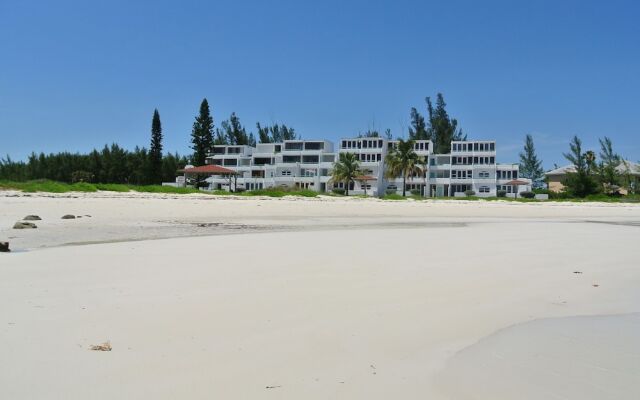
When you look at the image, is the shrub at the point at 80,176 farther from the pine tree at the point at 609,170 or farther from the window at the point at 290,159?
the pine tree at the point at 609,170

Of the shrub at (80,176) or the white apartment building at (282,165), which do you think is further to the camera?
the white apartment building at (282,165)

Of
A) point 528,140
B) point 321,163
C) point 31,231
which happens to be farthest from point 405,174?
point 31,231

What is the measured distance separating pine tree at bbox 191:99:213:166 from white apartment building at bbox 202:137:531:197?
6.05m

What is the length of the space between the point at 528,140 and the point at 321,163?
3715 cm

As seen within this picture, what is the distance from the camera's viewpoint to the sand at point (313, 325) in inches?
122

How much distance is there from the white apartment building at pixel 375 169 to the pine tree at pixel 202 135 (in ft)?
19.9

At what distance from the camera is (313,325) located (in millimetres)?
4340

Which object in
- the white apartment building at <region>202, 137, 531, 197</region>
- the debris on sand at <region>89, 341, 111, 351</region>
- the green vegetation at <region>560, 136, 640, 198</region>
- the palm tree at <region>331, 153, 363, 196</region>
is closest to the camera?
the debris on sand at <region>89, 341, 111, 351</region>

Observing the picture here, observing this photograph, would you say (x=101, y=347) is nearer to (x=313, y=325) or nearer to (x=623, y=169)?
(x=313, y=325)

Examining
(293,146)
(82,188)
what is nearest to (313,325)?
(82,188)

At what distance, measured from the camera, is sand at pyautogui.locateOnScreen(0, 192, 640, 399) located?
309 cm

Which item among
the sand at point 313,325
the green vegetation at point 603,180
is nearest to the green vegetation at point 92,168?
the green vegetation at point 603,180

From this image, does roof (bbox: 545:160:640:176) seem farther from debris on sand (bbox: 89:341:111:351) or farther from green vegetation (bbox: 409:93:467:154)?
debris on sand (bbox: 89:341:111:351)

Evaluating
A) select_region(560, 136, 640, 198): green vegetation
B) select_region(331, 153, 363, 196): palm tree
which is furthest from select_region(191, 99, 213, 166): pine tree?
select_region(560, 136, 640, 198): green vegetation
